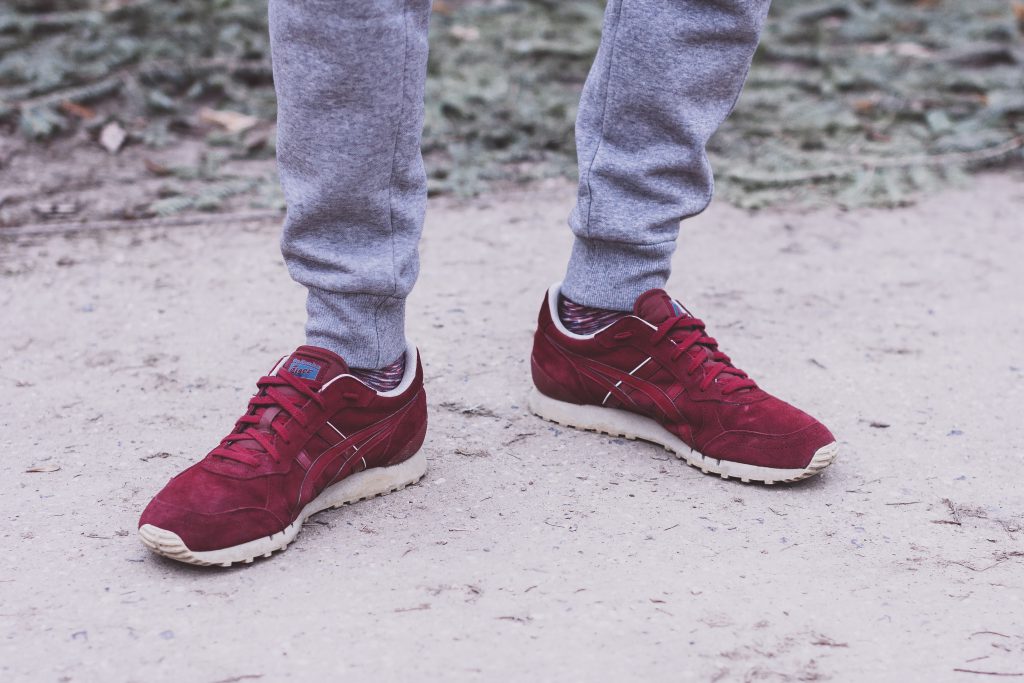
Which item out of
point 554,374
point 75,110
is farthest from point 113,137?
point 554,374

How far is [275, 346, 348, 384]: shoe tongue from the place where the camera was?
1.37 m

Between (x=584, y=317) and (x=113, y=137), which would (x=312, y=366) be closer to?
(x=584, y=317)

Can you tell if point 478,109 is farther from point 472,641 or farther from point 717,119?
point 472,641

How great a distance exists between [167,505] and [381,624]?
1.01 feet

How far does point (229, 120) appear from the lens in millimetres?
3158

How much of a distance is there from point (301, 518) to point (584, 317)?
0.58 m

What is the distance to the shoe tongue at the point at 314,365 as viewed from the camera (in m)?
1.37

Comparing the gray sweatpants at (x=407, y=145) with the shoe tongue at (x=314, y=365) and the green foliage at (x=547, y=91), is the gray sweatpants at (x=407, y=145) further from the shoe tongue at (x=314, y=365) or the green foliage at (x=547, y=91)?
the green foliage at (x=547, y=91)

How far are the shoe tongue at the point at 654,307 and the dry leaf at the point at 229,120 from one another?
1929 mm

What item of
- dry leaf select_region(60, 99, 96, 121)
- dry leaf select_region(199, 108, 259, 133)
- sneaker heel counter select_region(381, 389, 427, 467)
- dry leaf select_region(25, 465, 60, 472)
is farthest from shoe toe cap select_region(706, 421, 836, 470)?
dry leaf select_region(60, 99, 96, 121)

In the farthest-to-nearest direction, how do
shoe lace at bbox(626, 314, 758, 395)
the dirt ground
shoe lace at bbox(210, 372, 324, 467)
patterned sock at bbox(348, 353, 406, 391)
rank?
shoe lace at bbox(626, 314, 758, 395) → patterned sock at bbox(348, 353, 406, 391) → shoe lace at bbox(210, 372, 324, 467) → the dirt ground

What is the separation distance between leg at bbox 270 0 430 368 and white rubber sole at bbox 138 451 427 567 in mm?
187

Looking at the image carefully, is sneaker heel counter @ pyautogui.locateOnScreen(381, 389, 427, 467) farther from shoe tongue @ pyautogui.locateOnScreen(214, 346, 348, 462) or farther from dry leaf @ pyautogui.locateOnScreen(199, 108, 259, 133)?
dry leaf @ pyautogui.locateOnScreen(199, 108, 259, 133)

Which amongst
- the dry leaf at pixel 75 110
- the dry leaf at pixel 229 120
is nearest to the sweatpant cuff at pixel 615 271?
the dry leaf at pixel 229 120
